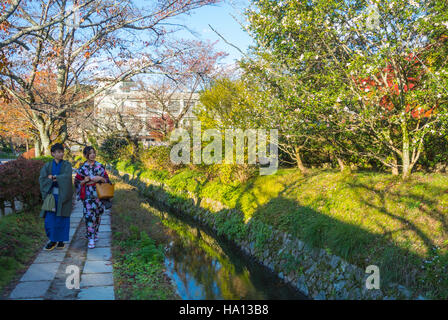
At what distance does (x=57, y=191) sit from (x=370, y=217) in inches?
222

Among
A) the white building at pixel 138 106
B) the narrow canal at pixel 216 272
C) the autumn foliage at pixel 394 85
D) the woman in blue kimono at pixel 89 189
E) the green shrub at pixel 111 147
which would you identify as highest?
the white building at pixel 138 106

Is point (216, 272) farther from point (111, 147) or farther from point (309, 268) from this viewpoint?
point (111, 147)

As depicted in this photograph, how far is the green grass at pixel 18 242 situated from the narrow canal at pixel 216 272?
2374 mm

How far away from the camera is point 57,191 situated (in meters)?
5.82

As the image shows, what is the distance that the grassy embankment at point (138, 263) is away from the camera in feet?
14.7

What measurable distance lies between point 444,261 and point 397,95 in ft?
13.1

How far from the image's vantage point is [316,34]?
7.70 m

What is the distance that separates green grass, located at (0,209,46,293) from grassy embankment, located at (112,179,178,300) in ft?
4.59

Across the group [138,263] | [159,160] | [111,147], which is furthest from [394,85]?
[111,147]

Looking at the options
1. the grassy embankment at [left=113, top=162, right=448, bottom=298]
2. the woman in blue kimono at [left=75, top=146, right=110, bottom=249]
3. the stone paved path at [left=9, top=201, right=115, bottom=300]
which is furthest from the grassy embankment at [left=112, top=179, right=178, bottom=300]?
the grassy embankment at [left=113, top=162, right=448, bottom=298]

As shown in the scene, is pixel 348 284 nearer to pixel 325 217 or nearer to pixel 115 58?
pixel 325 217

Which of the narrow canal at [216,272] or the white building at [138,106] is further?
the white building at [138,106]

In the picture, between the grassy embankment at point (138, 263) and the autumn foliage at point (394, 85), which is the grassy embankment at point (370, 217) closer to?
the autumn foliage at point (394, 85)

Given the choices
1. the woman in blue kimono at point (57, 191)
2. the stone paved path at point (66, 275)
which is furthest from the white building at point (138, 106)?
the stone paved path at point (66, 275)
